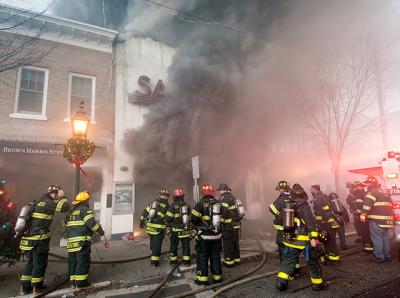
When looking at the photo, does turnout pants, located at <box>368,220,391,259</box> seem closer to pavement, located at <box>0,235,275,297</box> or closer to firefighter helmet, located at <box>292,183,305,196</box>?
pavement, located at <box>0,235,275,297</box>

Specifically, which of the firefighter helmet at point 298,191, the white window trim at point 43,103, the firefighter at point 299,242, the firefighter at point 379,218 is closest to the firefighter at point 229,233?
the firefighter at point 299,242

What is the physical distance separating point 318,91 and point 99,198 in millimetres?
10605

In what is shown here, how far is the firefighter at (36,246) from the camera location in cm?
448

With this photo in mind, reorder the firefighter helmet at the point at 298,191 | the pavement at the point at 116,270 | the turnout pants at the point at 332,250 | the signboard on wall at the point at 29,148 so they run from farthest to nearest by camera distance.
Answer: the signboard on wall at the point at 29,148, the turnout pants at the point at 332,250, the pavement at the point at 116,270, the firefighter helmet at the point at 298,191

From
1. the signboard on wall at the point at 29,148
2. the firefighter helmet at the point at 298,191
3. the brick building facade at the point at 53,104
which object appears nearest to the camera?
the firefighter helmet at the point at 298,191

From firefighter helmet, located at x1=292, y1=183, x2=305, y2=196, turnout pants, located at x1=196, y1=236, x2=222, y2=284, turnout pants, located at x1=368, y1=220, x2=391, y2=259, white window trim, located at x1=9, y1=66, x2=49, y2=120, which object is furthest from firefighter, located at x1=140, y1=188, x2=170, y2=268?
white window trim, located at x1=9, y1=66, x2=49, y2=120

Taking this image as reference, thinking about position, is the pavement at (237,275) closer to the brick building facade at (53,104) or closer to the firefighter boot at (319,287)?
the firefighter boot at (319,287)

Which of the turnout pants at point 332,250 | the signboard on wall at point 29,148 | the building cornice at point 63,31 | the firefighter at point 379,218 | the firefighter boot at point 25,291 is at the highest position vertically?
the building cornice at point 63,31

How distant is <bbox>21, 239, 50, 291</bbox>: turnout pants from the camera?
4.47 m

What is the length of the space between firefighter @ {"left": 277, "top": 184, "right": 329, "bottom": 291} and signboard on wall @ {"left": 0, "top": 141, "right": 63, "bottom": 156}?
317 inches

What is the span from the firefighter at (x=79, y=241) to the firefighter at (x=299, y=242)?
3.33 meters

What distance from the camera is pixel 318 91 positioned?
11469 millimetres

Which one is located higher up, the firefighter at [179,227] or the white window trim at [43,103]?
the white window trim at [43,103]

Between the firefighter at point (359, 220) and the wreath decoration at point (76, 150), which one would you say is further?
the firefighter at point (359, 220)
